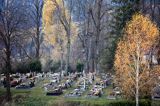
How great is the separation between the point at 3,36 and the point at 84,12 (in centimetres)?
2117

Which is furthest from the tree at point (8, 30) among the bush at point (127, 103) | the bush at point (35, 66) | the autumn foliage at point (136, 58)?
the autumn foliage at point (136, 58)

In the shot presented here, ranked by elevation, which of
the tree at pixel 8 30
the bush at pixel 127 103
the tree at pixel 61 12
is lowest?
the bush at pixel 127 103

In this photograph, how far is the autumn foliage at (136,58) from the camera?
3525cm

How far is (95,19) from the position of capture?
194 feet

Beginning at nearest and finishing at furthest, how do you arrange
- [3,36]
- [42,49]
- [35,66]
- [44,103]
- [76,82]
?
[44,103] → [3,36] → [76,82] → [35,66] → [42,49]

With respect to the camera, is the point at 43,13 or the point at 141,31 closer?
the point at 141,31

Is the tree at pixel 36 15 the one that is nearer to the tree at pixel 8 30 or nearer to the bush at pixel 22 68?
the bush at pixel 22 68

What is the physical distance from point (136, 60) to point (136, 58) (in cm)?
26

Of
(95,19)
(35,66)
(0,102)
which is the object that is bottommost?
(0,102)

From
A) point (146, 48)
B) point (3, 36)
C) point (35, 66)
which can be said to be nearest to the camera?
point (146, 48)

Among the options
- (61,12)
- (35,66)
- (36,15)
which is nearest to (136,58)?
(61,12)

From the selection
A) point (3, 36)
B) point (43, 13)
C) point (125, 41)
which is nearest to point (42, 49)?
point (43, 13)

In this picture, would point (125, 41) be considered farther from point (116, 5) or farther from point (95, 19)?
point (95, 19)

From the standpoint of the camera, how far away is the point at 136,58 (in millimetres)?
35781
